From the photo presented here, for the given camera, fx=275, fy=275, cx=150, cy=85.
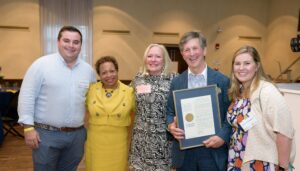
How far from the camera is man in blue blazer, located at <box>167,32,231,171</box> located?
173cm

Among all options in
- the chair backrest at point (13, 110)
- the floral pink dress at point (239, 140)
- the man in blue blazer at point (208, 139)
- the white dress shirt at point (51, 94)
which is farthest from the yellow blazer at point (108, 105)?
the chair backrest at point (13, 110)

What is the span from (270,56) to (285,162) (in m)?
8.40

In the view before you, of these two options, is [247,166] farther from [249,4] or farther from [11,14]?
[249,4]

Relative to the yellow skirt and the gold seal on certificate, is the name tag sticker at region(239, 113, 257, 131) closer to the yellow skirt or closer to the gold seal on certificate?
the gold seal on certificate

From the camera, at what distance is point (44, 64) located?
208 centimetres

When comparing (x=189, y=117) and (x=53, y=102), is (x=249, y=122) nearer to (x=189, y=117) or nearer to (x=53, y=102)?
(x=189, y=117)

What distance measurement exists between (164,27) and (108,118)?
278 inches

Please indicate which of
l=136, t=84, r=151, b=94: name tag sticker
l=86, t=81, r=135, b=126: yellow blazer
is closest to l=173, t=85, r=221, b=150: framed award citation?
l=136, t=84, r=151, b=94: name tag sticker

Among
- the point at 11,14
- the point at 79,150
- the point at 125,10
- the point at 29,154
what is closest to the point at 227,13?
the point at 125,10

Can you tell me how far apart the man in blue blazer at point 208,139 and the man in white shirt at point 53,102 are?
0.84 m

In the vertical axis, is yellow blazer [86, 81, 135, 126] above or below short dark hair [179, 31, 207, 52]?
below

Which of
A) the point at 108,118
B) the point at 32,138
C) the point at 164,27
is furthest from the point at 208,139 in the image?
the point at 164,27

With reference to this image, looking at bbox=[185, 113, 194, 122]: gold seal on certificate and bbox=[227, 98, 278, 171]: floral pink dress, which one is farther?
bbox=[185, 113, 194, 122]: gold seal on certificate

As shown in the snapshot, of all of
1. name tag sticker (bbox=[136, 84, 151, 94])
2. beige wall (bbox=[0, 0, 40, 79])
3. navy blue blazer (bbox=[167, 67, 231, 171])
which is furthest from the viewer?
beige wall (bbox=[0, 0, 40, 79])
